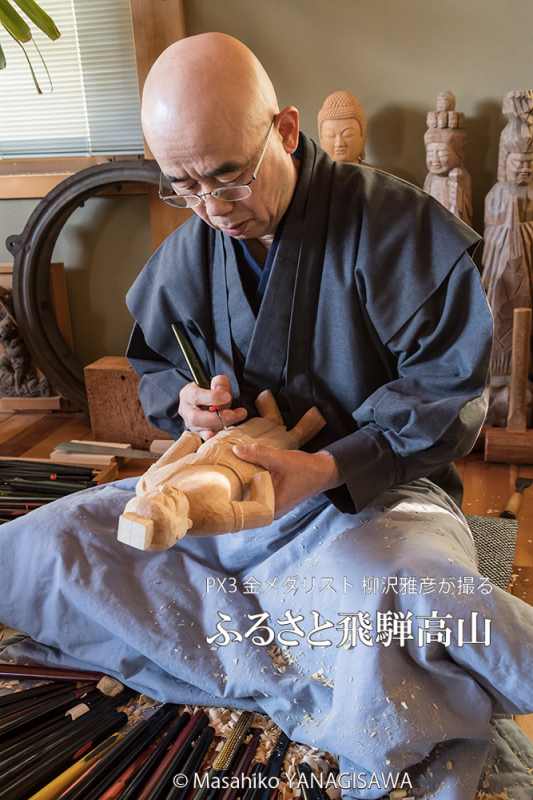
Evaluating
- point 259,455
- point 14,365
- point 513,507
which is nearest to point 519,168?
point 513,507

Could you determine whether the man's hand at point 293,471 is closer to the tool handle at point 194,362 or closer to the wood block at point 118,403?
the tool handle at point 194,362

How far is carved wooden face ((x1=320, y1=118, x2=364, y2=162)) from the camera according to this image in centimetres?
245

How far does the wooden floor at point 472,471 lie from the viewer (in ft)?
5.96

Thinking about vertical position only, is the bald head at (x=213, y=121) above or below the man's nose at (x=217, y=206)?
above

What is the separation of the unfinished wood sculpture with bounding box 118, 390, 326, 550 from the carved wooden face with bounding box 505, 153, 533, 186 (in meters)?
1.65

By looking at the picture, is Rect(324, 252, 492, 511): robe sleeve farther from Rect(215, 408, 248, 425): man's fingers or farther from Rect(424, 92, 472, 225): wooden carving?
Rect(424, 92, 472, 225): wooden carving

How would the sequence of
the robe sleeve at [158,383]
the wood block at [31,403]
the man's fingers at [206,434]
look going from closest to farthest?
1. the man's fingers at [206,434]
2. the robe sleeve at [158,383]
3. the wood block at [31,403]

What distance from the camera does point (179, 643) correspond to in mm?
1338

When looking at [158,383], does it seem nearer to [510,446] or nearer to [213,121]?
[213,121]

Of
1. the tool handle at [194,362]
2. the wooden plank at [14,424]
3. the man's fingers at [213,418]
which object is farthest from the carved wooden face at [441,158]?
the wooden plank at [14,424]

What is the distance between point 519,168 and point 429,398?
4.77ft

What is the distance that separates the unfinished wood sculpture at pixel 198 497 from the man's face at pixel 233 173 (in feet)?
1.23

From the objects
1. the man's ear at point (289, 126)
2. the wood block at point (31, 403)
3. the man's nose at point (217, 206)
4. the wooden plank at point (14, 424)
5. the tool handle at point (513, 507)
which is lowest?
the wooden plank at point (14, 424)

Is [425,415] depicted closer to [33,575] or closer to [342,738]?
[342,738]
